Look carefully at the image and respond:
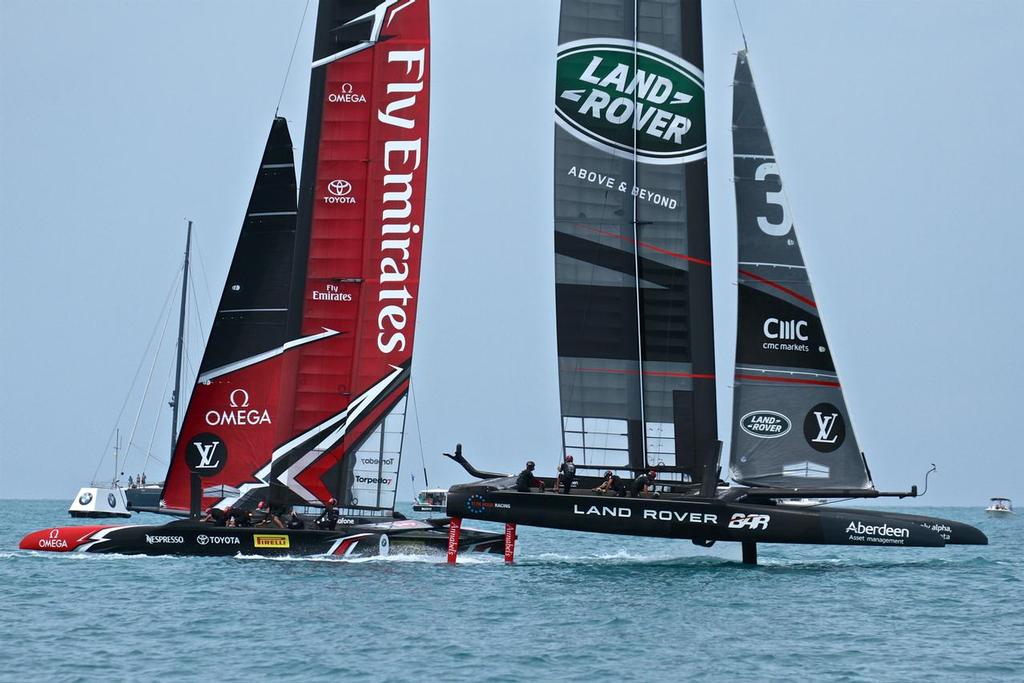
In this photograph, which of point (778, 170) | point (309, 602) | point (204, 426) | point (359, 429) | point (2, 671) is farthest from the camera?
point (204, 426)

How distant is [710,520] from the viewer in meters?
24.0

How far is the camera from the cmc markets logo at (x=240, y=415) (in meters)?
30.8

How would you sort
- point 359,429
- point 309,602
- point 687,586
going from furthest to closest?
point 359,429 < point 687,586 < point 309,602

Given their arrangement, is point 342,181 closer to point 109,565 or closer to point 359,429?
point 359,429

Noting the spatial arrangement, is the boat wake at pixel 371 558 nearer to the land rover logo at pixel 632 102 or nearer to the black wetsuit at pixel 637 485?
the black wetsuit at pixel 637 485

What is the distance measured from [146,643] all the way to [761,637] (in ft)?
26.1

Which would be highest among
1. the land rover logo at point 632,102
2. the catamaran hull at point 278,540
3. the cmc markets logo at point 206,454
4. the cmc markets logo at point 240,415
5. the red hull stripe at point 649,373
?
the land rover logo at point 632,102

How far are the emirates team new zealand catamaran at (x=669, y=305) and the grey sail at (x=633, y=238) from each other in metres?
0.03

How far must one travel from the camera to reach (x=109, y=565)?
29.1 metres

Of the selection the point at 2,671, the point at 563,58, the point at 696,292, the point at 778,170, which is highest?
the point at 563,58

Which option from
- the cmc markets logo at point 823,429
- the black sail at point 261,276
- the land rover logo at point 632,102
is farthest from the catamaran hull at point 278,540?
the land rover logo at point 632,102

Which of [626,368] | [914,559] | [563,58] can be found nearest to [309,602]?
[626,368]

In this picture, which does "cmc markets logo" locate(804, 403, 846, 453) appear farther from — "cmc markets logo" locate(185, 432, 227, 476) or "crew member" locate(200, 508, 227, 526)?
"cmc markets logo" locate(185, 432, 227, 476)

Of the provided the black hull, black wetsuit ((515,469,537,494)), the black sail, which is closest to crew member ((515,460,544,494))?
black wetsuit ((515,469,537,494))
